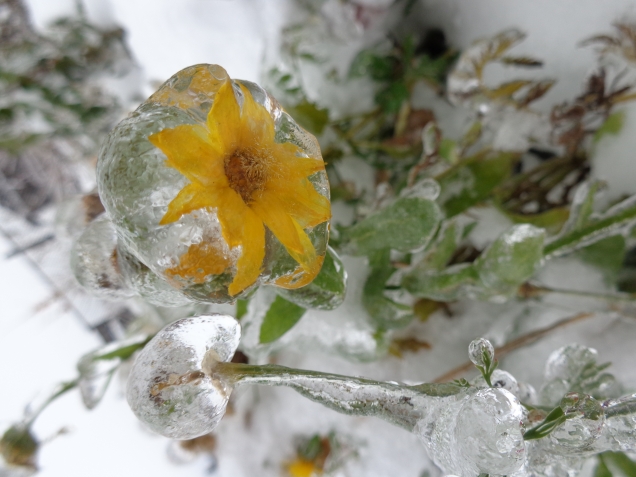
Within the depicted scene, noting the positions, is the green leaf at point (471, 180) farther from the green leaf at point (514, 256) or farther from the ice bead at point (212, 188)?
the ice bead at point (212, 188)

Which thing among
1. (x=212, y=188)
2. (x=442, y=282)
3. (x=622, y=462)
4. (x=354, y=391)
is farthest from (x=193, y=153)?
(x=622, y=462)

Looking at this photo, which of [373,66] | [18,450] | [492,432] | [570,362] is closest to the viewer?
[492,432]

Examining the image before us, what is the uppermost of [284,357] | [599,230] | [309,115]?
[309,115]

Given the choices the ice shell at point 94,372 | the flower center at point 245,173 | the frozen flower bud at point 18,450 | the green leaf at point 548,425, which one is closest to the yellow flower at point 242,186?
the flower center at point 245,173

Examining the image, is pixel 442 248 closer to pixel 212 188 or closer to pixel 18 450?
pixel 212 188

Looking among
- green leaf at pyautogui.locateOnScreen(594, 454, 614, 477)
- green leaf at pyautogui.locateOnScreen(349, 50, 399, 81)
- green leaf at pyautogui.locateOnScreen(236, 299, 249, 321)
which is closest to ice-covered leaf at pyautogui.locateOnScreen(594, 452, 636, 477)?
green leaf at pyautogui.locateOnScreen(594, 454, 614, 477)

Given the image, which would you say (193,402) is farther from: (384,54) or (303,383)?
(384,54)

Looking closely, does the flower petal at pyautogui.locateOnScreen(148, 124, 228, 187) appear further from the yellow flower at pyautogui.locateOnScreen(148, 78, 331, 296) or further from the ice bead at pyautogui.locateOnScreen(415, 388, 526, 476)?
the ice bead at pyautogui.locateOnScreen(415, 388, 526, 476)
